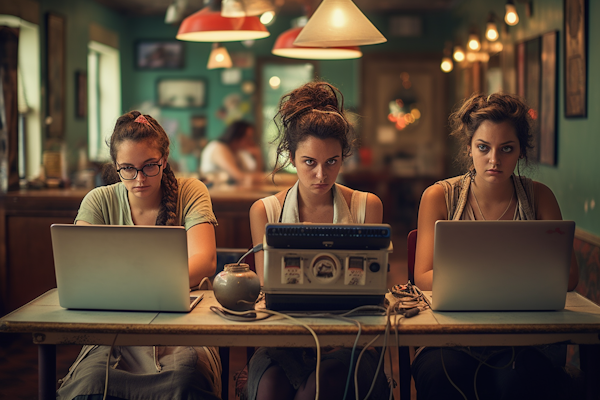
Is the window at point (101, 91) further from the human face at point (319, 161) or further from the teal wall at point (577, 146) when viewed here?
the human face at point (319, 161)

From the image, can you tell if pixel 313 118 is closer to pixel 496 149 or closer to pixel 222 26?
pixel 496 149

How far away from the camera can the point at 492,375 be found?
5.71ft

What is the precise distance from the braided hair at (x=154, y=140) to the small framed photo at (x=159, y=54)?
631 centimetres

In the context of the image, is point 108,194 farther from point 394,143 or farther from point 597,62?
point 394,143

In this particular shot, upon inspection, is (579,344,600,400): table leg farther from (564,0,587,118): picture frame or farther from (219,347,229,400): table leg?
(564,0,587,118): picture frame

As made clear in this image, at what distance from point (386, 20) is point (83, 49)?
3.91 meters

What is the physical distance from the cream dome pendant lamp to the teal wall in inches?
56.9

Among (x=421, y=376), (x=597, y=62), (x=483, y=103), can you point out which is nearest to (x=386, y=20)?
(x=597, y=62)

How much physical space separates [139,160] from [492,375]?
4.12 ft

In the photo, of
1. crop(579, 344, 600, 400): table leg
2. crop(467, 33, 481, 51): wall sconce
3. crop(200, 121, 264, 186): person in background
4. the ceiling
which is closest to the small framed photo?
the ceiling

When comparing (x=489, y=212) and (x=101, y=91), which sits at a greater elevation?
(x=101, y=91)

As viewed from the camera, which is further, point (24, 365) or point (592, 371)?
point (24, 365)

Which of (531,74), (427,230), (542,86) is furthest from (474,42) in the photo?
(427,230)

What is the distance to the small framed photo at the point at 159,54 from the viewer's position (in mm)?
8070
